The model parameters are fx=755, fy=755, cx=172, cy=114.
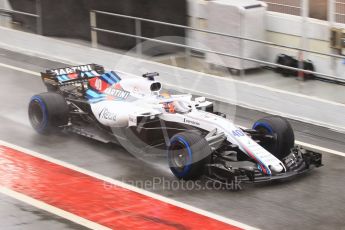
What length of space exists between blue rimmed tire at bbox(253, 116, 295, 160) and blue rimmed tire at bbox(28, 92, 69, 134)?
3.35m

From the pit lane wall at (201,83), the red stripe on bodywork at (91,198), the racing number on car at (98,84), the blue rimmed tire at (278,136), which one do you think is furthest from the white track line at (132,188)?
the pit lane wall at (201,83)

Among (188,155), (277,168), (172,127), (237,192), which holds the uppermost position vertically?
(172,127)

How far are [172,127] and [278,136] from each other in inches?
63.5

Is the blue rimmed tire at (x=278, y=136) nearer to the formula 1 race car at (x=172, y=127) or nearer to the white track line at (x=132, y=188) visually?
the formula 1 race car at (x=172, y=127)

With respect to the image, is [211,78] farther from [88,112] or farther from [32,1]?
[32,1]

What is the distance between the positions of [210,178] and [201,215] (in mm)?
950

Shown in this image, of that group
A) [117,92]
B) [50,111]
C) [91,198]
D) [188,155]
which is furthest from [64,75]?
[188,155]

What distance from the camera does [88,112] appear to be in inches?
497

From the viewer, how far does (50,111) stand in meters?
12.6

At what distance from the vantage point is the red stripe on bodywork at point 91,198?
9766mm

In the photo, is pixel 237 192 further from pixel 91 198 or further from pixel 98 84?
Result: pixel 98 84

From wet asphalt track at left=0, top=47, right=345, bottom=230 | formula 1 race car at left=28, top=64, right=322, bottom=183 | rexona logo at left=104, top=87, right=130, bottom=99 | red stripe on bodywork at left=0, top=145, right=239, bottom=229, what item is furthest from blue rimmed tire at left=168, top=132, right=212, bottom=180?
rexona logo at left=104, top=87, right=130, bottom=99

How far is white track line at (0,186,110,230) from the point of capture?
9.64 meters

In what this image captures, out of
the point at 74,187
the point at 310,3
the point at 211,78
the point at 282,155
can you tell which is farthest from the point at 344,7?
the point at 74,187
